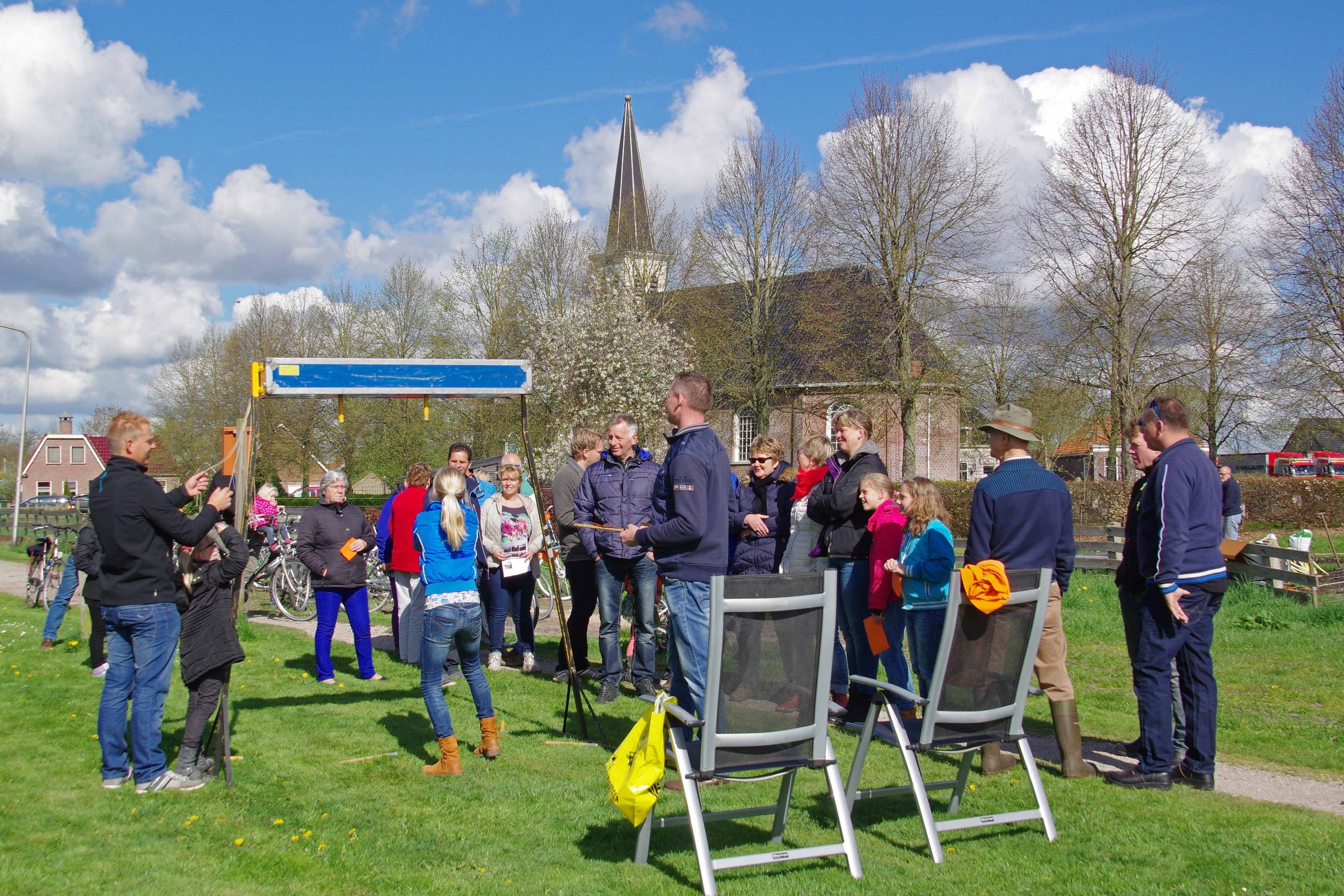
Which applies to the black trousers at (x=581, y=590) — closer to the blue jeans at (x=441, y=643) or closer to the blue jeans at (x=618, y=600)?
the blue jeans at (x=618, y=600)

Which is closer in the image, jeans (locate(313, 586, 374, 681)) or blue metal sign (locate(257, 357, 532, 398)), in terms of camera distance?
blue metal sign (locate(257, 357, 532, 398))

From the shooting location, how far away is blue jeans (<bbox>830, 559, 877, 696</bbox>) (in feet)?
21.6

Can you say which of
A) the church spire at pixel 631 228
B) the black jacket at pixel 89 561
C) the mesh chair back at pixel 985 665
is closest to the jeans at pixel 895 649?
the mesh chair back at pixel 985 665

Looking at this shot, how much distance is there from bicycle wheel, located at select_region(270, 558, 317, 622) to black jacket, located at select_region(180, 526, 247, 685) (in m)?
7.97

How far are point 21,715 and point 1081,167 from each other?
30.3 meters

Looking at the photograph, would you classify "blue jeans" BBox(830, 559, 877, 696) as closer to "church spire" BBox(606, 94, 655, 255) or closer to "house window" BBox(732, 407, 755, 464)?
"church spire" BBox(606, 94, 655, 255)

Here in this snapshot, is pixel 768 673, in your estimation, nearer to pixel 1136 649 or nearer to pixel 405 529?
pixel 1136 649

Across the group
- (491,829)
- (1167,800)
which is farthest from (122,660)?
(1167,800)

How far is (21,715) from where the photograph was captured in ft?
23.9

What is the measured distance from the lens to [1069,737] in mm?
5582

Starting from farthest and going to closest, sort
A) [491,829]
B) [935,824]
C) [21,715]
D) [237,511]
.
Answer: [21,715]
[237,511]
[491,829]
[935,824]

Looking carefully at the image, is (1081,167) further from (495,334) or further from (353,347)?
(353,347)

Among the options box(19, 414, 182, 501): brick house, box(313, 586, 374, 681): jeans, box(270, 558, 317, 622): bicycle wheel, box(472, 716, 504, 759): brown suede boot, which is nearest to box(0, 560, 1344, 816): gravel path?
box(472, 716, 504, 759): brown suede boot

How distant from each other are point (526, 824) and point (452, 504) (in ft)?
6.12
